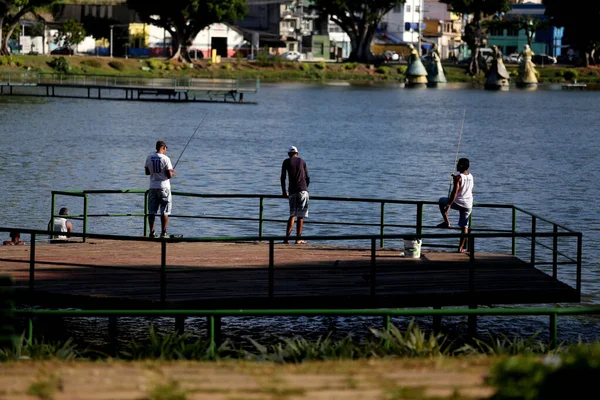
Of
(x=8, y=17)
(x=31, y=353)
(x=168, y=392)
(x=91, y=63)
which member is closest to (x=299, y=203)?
(x=31, y=353)

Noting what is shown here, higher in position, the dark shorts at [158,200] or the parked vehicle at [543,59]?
the parked vehicle at [543,59]

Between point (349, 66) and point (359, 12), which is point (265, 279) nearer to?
point (349, 66)

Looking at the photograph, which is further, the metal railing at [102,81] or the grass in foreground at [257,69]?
the grass in foreground at [257,69]

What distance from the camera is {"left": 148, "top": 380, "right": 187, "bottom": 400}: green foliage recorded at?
10305mm

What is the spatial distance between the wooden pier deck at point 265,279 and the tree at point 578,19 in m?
147

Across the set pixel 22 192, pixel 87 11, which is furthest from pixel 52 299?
pixel 87 11

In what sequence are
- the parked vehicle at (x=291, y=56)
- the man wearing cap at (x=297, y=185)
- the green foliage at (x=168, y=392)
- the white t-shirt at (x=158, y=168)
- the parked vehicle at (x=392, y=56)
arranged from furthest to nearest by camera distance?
1. the parked vehicle at (x=392, y=56)
2. the parked vehicle at (x=291, y=56)
3. the man wearing cap at (x=297, y=185)
4. the white t-shirt at (x=158, y=168)
5. the green foliage at (x=168, y=392)

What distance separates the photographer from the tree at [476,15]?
175m

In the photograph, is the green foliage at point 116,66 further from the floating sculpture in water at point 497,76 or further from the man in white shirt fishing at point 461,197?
the man in white shirt fishing at point 461,197

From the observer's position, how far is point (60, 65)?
127875 millimetres

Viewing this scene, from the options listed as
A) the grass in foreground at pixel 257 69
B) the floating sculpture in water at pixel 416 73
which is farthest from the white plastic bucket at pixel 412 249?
the floating sculpture in water at pixel 416 73

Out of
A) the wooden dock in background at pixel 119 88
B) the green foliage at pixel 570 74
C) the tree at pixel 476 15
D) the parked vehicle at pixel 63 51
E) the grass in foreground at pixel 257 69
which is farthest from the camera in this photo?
the green foliage at pixel 570 74

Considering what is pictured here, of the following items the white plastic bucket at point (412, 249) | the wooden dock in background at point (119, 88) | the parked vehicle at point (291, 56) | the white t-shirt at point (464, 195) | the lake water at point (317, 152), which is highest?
the parked vehicle at point (291, 56)

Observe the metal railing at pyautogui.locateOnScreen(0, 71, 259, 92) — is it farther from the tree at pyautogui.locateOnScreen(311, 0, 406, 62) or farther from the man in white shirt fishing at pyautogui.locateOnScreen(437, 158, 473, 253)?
the man in white shirt fishing at pyautogui.locateOnScreen(437, 158, 473, 253)
